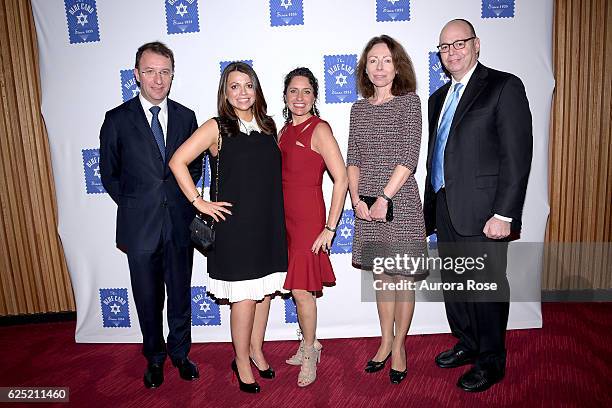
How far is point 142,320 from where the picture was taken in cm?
299

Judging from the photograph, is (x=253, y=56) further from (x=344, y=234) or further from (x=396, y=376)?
(x=396, y=376)

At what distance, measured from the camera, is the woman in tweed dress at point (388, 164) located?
261 centimetres

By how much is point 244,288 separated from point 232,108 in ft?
3.55

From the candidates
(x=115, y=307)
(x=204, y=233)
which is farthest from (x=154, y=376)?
(x=204, y=233)

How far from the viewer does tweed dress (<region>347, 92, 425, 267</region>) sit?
261 cm

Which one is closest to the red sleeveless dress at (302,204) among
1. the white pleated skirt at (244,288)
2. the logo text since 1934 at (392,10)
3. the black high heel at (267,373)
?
the white pleated skirt at (244,288)

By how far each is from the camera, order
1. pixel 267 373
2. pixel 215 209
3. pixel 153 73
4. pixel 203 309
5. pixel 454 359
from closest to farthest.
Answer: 1. pixel 215 209
2. pixel 153 73
3. pixel 267 373
4. pixel 454 359
5. pixel 203 309

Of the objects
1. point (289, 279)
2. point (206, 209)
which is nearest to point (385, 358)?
point (289, 279)

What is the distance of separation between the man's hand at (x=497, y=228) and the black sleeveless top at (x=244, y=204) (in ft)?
4.28

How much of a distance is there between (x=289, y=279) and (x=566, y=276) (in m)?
2.90

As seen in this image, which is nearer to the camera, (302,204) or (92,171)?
(302,204)

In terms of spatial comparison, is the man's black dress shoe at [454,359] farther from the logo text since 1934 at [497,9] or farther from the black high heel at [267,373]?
the logo text since 1934 at [497,9]

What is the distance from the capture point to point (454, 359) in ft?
9.93

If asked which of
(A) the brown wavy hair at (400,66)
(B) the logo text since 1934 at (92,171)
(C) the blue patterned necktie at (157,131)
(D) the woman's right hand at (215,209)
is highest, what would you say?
(A) the brown wavy hair at (400,66)
